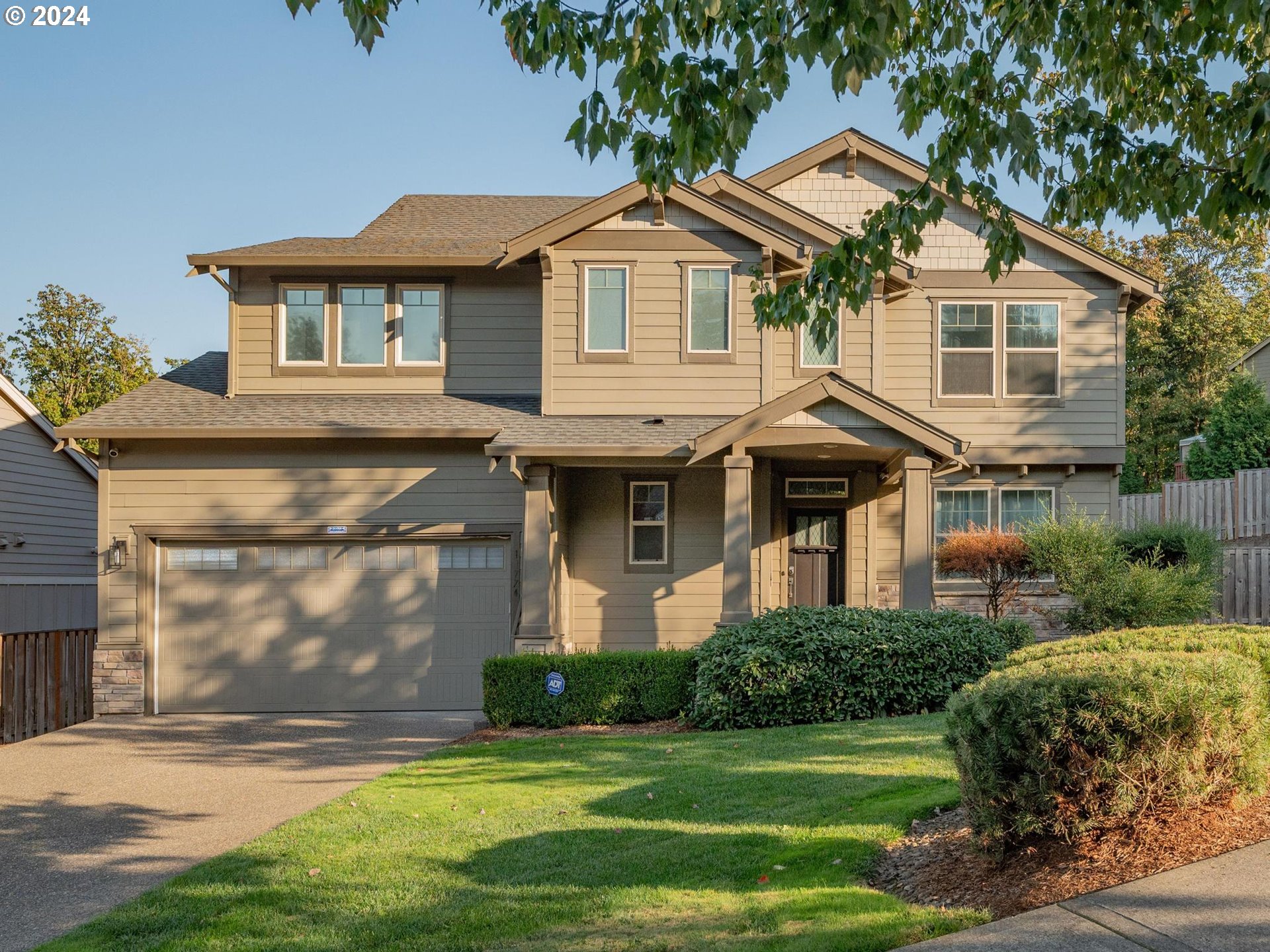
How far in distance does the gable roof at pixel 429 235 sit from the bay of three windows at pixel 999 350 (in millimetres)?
6878

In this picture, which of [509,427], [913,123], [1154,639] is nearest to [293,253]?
[509,427]

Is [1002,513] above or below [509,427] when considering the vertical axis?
below

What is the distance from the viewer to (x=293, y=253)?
15.1 metres

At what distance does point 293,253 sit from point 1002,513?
11361mm

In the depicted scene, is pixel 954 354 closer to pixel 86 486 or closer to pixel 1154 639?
pixel 1154 639

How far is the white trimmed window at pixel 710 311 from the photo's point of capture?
14.9 metres

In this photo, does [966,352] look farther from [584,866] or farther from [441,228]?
[584,866]

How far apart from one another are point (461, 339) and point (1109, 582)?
9.50 meters

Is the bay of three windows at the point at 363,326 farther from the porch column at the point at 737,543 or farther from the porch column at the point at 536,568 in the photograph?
the porch column at the point at 737,543

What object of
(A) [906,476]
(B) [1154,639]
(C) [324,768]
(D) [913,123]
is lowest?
(C) [324,768]

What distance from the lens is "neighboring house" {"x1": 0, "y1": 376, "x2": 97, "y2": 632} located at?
1708cm

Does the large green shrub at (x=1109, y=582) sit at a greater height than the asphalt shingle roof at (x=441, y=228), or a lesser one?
lesser

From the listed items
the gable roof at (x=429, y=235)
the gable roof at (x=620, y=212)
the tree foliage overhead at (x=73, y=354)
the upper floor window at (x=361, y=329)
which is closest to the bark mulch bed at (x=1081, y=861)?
the gable roof at (x=620, y=212)

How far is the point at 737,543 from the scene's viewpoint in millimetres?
13422
